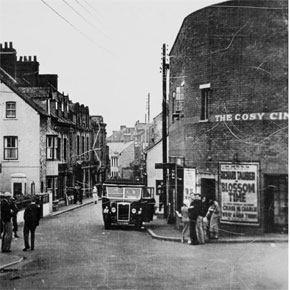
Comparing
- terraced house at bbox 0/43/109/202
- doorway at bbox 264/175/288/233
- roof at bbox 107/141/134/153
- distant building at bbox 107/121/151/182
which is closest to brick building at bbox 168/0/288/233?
doorway at bbox 264/175/288/233

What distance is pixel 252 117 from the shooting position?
12.6m

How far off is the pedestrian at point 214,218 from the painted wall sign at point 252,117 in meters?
2.33

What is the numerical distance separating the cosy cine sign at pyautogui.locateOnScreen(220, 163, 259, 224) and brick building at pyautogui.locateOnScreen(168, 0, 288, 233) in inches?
1.0

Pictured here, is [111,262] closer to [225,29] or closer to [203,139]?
[203,139]

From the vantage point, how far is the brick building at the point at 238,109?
1116 centimetres

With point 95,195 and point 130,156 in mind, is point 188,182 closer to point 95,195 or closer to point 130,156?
point 95,195

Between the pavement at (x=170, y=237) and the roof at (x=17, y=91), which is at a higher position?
the roof at (x=17, y=91)

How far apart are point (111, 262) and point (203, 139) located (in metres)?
5.06

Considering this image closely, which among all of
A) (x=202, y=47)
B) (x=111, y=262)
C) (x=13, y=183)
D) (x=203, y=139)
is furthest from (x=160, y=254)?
(x=13, y=183)

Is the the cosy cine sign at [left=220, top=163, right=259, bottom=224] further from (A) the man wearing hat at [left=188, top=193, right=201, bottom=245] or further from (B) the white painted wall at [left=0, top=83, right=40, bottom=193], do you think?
(B) the white painted wall at [left=0, top=83, right=40, bottom=193]

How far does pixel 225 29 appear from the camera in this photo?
42.5 feet

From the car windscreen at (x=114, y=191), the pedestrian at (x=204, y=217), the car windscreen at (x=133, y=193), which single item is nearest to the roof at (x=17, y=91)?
the car windscreen at (x=114, y=191)

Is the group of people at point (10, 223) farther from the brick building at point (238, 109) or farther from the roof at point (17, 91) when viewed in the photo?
the roof at point (17, 91)

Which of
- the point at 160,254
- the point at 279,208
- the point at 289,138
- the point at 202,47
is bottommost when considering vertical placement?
the point at 160,254
